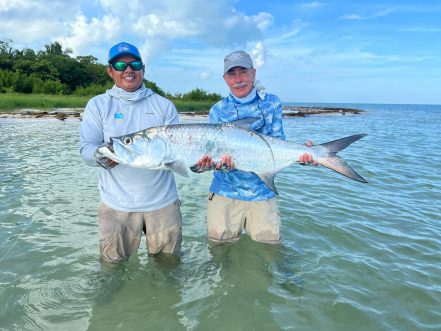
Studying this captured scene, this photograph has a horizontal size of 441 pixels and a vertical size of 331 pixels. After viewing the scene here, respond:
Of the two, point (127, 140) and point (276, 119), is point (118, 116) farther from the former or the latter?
point (276, 119)

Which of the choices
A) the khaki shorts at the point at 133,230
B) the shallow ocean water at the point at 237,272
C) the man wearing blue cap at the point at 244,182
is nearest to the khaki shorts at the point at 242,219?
the man wearing blue cap at the point at 244,182

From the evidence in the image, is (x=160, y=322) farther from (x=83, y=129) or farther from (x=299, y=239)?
(x=299, y=239)

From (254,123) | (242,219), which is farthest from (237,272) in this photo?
(254,123)

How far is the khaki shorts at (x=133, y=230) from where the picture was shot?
14.1 feet

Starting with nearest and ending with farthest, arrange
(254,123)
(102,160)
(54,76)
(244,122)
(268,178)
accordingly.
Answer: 1. (102,160)
2. (244,122)
3. (268,178)
4. (254,123)
5. (54,76)

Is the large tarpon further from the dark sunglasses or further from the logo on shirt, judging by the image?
the dark sunglasses

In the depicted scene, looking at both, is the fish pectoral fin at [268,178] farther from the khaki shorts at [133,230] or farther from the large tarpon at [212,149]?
the khaki shorts at [133,230]

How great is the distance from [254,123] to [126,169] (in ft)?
5.30

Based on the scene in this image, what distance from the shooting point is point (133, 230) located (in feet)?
14.5

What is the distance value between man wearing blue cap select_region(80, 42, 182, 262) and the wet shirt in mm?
752

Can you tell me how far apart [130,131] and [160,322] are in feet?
6.61

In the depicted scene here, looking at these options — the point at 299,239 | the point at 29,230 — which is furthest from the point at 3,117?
the point at 299,239

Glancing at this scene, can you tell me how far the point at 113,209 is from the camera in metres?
4.26

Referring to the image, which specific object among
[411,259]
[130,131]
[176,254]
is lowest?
[411,259]
